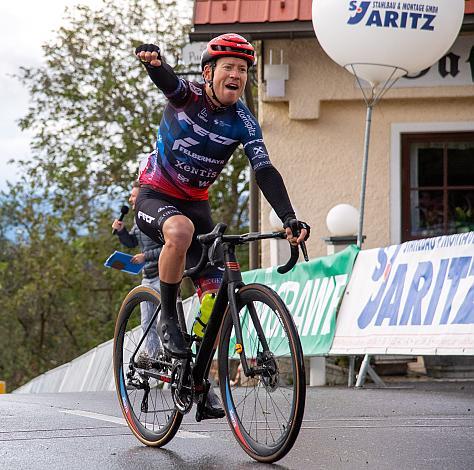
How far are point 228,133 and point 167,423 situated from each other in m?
1.47

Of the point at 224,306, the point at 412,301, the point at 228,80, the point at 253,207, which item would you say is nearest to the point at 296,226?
the point at 224,306

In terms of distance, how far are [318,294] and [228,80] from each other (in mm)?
5719

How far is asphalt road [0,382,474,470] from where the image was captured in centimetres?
516

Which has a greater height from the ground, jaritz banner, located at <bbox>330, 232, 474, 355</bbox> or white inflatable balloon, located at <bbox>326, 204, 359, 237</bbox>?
white inflatable balloon, located at <bbox>326, 204, 359, 237</bbox>

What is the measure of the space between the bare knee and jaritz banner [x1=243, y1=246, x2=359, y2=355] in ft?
17.1

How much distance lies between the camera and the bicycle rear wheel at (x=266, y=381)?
4848 millimetres

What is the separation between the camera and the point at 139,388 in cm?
633

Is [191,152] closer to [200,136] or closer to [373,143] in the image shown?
[200,136]

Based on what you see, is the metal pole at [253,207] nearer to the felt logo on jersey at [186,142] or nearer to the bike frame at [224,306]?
the felt logo on jersey at [186,142]

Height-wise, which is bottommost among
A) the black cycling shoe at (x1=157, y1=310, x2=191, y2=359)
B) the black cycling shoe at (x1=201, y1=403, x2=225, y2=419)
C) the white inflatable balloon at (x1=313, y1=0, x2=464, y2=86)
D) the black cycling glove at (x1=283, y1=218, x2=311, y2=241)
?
the black cycling shoe at (x1=201, y1=403, x2=225, y2=419)

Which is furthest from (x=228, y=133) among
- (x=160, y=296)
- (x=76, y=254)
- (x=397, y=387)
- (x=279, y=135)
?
(x=76, y=254)

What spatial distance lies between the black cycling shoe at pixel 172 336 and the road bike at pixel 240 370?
4 centimetres

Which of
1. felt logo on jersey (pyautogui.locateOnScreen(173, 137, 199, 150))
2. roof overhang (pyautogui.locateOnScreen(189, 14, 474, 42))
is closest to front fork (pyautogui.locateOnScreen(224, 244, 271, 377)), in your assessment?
felt logo on jersey (pyautogui.locateOnScreen(173, 137, 199, 150))

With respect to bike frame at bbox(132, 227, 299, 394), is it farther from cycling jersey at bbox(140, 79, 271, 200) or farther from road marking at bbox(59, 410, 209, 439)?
road marking at bbox(59, 410, 209, 439)
